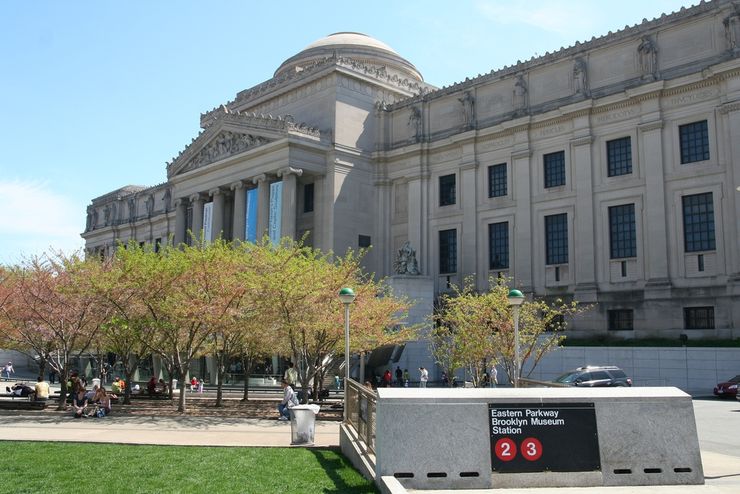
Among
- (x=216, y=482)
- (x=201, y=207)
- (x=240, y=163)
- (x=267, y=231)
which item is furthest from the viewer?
(x=201, y=207)

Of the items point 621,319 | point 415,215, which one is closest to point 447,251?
point 415,215

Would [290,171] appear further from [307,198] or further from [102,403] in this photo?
[102,403]

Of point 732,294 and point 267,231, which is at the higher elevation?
point 267,231

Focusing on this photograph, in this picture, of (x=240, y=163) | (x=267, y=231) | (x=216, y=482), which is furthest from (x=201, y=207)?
(x=216, y=482)

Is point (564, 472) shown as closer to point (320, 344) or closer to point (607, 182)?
point (320, 344)

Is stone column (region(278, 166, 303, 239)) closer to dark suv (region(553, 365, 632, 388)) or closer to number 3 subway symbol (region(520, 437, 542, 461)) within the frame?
dark suv (region(553, 365, 632, 388))

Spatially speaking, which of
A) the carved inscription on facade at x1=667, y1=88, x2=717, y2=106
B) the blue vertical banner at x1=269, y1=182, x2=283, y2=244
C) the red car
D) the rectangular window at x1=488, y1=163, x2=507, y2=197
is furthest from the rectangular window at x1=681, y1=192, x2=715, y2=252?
the blue vertical banner at x1=269, y1=182, x2=283, y2=244

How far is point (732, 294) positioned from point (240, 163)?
130 ft

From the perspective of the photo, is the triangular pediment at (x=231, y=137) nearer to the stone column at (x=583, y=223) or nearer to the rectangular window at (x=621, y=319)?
the stone column at (x=583, y=223)

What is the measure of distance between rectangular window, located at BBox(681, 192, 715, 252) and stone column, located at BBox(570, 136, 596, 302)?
5.85m

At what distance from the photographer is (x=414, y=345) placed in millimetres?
45062

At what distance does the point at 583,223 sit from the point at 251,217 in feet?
89.7

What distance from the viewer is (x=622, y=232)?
4491 centimetres

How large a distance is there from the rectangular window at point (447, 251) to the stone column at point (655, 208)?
15351mm
